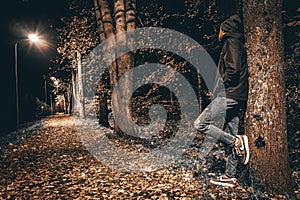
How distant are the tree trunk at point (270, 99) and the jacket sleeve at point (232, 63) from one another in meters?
0.26

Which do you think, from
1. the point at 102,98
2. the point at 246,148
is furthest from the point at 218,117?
the point at 102,98

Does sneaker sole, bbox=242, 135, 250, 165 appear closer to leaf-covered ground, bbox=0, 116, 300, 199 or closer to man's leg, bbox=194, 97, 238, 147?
man's leg, bbox=194, 97, 238, 147

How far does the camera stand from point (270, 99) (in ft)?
13.5

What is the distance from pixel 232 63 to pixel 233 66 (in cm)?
5

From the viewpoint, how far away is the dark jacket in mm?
4273

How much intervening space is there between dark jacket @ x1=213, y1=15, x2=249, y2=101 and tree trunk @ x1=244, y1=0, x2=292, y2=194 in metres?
0.22

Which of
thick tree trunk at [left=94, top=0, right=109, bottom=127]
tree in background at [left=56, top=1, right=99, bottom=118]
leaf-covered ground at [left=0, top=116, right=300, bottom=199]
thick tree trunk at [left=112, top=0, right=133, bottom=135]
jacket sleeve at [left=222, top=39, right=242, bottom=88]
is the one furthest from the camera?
tree in background at [left=56, top=1, right=99, bottom=118]

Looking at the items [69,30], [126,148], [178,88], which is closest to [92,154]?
[126,148]

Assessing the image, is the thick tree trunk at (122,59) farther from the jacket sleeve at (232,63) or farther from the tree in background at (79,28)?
the jacket sleeve at (232,63)

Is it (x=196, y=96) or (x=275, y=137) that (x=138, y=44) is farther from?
(x=275, y=137)

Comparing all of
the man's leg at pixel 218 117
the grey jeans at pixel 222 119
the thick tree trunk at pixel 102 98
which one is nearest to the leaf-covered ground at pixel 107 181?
the grey jeans at pixel 222 119

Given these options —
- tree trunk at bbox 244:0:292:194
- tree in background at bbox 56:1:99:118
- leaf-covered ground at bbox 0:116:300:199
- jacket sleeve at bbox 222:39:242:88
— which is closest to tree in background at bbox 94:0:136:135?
leaf-covered ground at bbox 0:116:300:199

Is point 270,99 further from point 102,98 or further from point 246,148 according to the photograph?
point 102,98

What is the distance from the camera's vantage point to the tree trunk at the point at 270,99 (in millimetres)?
4113
